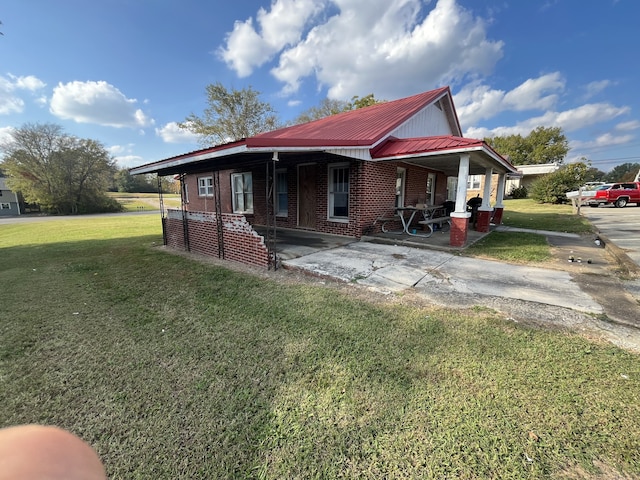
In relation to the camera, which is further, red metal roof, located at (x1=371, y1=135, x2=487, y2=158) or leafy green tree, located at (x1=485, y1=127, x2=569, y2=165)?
leafy green tree, located at (x1=485, y1=127, x2=569, y2=165)

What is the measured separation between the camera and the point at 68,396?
2268mm

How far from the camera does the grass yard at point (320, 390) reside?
1.75 metres

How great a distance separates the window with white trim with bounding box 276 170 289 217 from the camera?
10555mm

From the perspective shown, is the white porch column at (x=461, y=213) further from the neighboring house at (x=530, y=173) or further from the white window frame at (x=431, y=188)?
the neighboring house at (x=530, y=173)

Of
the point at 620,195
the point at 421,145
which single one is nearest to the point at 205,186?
the point at 421,145

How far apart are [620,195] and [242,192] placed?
27311 mm

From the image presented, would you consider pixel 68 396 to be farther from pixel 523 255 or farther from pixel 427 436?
pixel 523 255

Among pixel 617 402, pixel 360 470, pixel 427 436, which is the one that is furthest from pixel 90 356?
pixel 617 402

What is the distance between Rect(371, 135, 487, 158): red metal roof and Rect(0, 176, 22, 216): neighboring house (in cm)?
4624

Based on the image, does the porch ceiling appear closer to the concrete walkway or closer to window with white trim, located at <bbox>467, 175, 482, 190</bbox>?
the concrete walkway

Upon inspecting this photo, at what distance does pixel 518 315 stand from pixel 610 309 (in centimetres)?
128

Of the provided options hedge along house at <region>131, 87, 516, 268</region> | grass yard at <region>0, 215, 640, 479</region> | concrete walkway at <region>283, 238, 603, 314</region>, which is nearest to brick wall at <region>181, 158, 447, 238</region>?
hedge along house at <region>131, 87, 516, 268</region>

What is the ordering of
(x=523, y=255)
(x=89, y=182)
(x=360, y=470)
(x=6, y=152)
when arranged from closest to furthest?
1. (x=360, y=470)
2. (x=523, y=255)
3. (x=6, y=152)
4. (x=89, y=182)

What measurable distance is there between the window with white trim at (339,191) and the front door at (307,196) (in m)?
0.69
